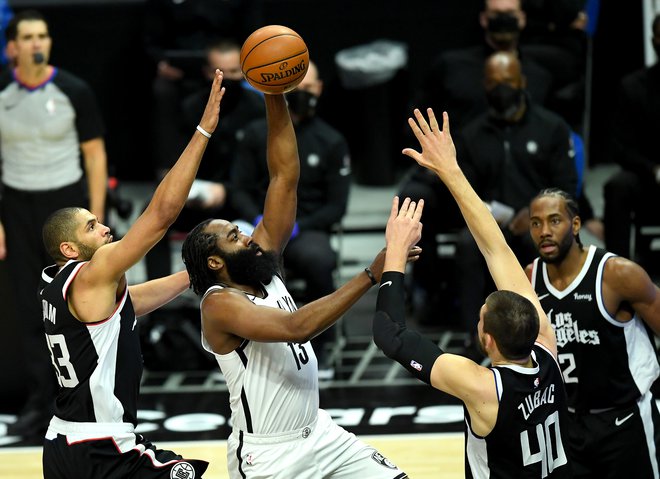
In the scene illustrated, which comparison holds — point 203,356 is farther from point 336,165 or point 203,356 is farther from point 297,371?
point 297,371

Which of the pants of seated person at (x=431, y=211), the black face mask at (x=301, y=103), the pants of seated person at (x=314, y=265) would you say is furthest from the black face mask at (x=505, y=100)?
the pants of seated person at (x=314, y=265)

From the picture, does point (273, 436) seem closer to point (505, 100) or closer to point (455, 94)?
point (505, 100)

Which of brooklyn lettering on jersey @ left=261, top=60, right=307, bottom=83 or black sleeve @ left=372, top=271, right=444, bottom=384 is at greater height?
brooklyn lettering on jersey @ left=261, top=60, right=307, bottom=83

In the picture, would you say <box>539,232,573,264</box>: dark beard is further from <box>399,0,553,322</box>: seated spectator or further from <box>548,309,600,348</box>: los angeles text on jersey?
<box>399,0,553,322</box>: seated spectator

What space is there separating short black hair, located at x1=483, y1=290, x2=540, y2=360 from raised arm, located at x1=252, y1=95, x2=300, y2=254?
132cm

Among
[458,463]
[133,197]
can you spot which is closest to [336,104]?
[133,197]

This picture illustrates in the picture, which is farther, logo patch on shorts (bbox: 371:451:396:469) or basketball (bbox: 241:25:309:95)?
basketball (bbox: 241:25:309:95)

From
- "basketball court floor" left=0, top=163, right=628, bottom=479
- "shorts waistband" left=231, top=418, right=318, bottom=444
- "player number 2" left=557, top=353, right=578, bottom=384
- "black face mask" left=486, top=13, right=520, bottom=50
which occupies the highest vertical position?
"black face mask" left=486, top=13, right=520, bottom=50

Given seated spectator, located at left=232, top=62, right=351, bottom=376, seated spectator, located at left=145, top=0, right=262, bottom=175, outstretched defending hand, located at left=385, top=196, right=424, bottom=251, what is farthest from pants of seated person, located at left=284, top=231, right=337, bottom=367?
outstretched defending hand, located at left=385, top=196, right=424, bottom=251

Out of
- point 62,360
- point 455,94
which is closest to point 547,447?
point 62,360

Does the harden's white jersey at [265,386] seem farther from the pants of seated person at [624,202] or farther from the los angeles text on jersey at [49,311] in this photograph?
the pants of seated person at [624,202]

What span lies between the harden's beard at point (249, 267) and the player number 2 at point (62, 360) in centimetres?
78

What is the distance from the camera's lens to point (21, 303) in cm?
786

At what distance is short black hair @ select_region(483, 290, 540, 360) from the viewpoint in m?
4.42
